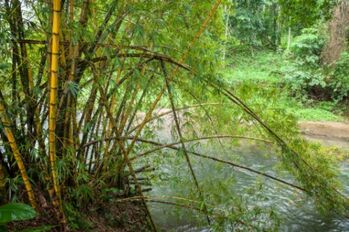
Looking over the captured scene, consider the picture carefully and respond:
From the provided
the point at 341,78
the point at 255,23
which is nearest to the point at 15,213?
the point at 341,78

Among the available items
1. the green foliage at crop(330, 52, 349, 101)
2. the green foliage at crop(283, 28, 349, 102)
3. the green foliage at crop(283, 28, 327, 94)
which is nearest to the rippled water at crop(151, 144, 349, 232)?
the green foliage at crop(330, 52, 349, 101)

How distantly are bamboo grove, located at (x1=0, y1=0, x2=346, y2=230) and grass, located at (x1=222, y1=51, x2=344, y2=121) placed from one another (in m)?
2.57

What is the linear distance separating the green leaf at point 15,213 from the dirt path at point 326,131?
656cm

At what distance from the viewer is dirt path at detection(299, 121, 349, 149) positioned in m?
7.72

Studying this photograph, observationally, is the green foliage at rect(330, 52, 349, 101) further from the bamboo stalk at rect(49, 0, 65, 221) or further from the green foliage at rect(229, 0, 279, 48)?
the bamboo stalk at rect(49, 0, 65, 221)

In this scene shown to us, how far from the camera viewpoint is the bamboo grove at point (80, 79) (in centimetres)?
210

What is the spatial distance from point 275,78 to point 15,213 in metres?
9.85

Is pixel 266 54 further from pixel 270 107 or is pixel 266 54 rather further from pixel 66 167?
pixel 66 167

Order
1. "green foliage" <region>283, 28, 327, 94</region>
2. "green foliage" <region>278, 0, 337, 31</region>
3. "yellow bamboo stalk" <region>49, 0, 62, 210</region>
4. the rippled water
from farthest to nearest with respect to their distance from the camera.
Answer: "green foliage" <region>283, 28, 327, 94</region> → "green foliage" <region>278, 0, 337, 31</region> → the rippled water → "yellow bamboo stalk" <region>49, 0, 62, 210</region>

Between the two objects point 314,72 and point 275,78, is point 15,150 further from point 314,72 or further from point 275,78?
point 275,78

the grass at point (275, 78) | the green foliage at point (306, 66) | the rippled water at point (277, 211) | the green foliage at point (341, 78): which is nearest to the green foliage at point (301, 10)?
the grass at point (275, 78)

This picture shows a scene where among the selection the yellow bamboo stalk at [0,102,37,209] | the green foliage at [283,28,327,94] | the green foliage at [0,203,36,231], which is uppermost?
the green foliage at [283,28,327,94]

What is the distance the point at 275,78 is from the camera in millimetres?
10969

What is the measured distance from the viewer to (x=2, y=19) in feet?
6.67
